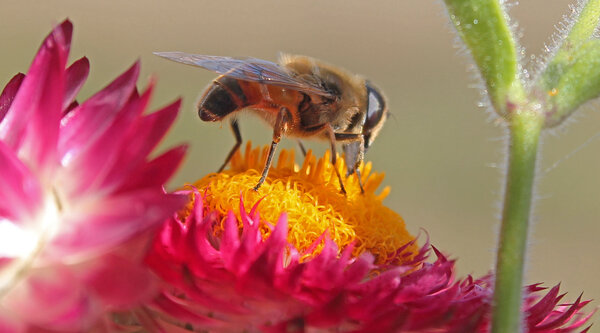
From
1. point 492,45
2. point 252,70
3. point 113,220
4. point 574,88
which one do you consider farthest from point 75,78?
point 574,88

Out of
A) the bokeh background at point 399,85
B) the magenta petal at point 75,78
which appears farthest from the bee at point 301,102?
the bokeh background at point 399,85

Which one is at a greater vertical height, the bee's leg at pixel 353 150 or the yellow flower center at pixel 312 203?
the bee's leg at pixel 353 150

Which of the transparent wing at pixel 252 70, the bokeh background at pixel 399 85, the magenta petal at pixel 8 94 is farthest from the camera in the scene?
the bokeh background at pixel 399 85

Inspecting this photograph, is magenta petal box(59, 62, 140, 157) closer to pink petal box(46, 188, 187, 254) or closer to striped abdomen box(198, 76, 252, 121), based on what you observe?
pink petal box(46, 188, 187, 254)

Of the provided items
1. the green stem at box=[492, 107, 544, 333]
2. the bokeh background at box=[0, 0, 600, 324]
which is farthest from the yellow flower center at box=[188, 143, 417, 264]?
the bokeh background at box=[0, 0, 600, 324]

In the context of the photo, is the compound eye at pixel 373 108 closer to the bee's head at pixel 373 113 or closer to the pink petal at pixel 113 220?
the bee's head at pixel 373 113

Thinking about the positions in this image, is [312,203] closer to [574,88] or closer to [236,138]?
[236,138]

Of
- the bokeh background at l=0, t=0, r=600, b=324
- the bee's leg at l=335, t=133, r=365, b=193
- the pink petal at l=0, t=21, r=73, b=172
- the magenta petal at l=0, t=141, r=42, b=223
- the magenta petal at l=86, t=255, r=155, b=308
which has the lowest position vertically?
the magenta petal at l=86, t=255, r=155, b=308
